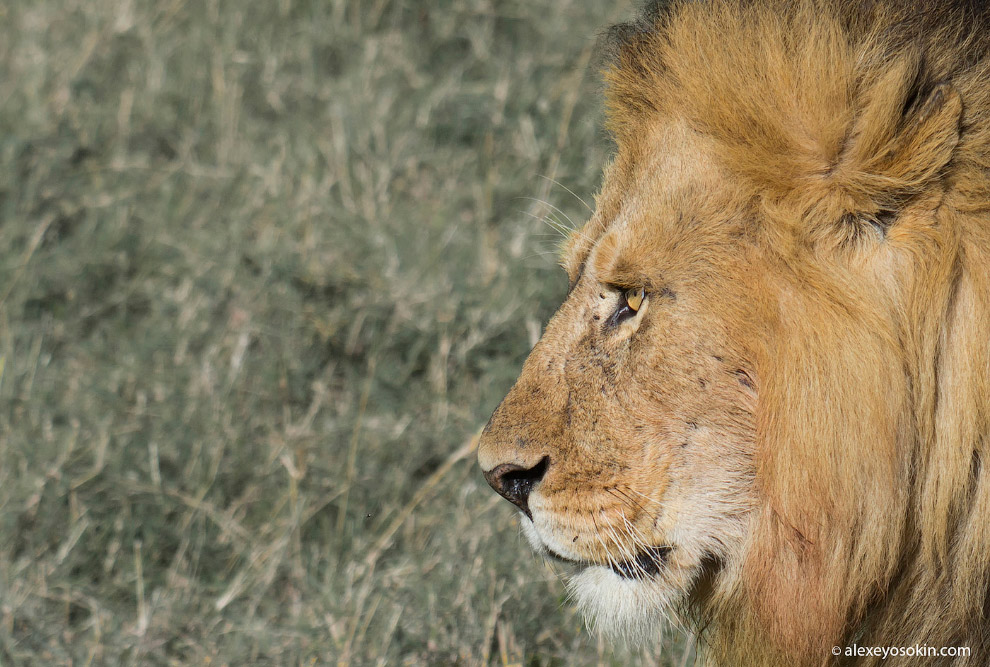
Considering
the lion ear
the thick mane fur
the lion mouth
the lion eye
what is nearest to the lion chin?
the lion mouth

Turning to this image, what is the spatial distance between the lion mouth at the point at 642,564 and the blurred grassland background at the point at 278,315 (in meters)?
0.61

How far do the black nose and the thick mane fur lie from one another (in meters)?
0.43

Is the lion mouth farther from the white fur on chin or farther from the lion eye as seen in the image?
the lion eye

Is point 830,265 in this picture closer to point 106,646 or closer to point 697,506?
point 697,506

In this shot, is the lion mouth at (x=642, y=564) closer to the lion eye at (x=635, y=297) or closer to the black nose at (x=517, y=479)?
the black nose at (x=517, y=479)

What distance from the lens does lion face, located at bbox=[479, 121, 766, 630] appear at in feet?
6.28

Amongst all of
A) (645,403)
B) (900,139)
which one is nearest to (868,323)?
(900,139)

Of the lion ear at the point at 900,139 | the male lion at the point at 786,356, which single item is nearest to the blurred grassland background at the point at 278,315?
the male lion at the point at 786,356

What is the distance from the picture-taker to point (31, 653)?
2.61 meters

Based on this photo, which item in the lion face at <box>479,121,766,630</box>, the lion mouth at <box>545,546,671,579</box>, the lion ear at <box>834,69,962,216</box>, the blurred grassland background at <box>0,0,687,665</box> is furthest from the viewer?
the blurred grassland background at <box>0,0,687,665</box>

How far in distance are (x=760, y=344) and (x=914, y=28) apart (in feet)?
1.84

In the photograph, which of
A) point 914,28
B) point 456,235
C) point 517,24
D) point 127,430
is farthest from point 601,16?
point 914,28

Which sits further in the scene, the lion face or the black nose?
the black nose

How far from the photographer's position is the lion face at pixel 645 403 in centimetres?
191
